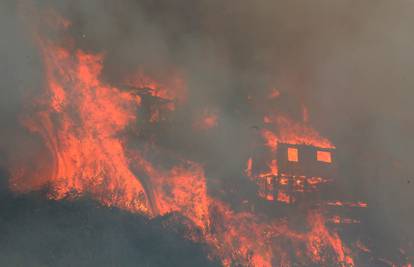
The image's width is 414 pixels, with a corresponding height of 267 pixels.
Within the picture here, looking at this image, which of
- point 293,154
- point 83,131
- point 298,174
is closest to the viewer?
point 83,131

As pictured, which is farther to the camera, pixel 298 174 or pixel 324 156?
pixel 324 156

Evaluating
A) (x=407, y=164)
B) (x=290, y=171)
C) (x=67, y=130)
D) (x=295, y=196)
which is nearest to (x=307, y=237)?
(x=295, y=196)

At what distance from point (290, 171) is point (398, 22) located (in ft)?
25.7

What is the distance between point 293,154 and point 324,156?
1139mm

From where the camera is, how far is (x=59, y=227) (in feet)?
31.1

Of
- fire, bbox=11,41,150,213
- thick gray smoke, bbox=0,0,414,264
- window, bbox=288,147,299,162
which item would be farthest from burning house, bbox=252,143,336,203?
fire, bbox=11,41,150,213

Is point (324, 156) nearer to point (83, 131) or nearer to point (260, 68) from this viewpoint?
point (260, 68)

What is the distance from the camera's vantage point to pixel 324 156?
1088 cm

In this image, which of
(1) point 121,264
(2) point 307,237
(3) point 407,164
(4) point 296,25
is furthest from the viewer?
(4) point 296,25

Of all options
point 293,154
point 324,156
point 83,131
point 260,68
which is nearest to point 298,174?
point 293,154

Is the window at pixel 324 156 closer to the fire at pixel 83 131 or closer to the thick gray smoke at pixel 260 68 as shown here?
the thick gray smoke at pixel 260 68

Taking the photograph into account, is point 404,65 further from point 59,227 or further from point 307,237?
point 59,227

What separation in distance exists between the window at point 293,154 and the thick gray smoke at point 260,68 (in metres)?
1.31

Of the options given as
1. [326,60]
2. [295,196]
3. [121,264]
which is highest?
[326,60]
